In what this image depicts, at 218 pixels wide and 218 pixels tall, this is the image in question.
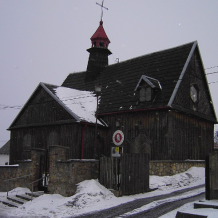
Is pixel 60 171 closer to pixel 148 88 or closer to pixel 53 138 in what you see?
pixel 53 138

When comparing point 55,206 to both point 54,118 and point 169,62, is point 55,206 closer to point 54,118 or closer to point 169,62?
point 54,118

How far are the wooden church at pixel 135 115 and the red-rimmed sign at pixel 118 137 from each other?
74 mm

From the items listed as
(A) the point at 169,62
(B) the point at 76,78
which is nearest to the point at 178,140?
(A) the point at 169,62

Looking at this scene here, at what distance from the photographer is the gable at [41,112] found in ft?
75.4

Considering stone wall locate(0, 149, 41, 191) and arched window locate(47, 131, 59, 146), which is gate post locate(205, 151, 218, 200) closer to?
stone wall locate(0, 149, 41, 191)

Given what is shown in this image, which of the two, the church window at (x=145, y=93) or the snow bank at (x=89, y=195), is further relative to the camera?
the church window at (x=145, y=93)

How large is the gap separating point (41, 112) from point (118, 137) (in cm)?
680

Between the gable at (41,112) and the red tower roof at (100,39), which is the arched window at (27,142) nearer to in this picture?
the gable at (41,112)

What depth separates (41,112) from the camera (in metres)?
24.5

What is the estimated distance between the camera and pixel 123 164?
14.3 m

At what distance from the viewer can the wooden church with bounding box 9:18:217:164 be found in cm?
2080

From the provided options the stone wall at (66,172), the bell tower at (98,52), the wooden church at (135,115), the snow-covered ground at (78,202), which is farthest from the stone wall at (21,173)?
the bell tower at (98,52)

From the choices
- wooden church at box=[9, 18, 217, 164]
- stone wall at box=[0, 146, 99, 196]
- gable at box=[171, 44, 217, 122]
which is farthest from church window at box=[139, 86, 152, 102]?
stone wall at box=[0, 146, 99, 196]

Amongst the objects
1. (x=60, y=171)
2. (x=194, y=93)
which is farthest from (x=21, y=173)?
(x=194, y=93)
